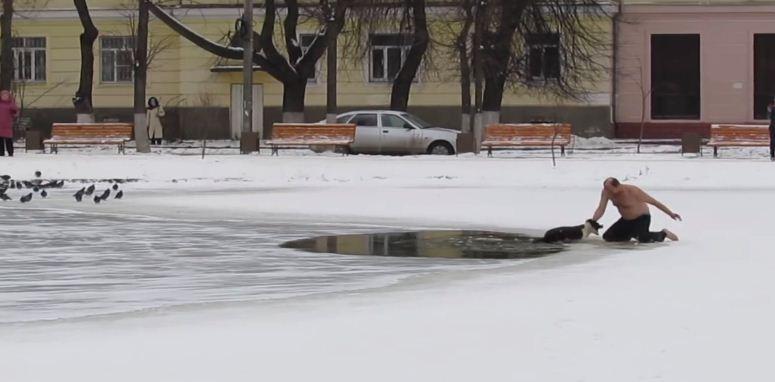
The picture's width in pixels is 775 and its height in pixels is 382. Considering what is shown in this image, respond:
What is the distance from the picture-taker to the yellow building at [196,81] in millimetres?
51031

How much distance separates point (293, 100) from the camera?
44062 mm

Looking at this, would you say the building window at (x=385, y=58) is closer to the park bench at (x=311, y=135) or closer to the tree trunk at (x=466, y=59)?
the tree trunk at (x=466, y=59)

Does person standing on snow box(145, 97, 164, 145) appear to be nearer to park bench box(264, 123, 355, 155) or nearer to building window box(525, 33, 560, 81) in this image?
building window box(525, 33, 560, 81)

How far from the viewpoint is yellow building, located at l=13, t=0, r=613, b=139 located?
51.0m

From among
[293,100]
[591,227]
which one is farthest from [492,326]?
[293,100]

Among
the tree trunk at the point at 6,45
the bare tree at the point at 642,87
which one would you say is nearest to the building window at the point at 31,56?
the tree trunk at the point at 6,45

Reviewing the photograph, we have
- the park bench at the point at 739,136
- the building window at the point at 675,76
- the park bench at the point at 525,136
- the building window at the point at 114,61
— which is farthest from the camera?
the building window at the point at 114,61

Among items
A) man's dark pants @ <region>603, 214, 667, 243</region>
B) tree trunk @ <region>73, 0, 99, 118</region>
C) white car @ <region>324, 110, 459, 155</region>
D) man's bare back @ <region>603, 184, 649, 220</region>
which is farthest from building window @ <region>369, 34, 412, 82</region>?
man's dark pants @ <region>603, 214, 667, 243</region>

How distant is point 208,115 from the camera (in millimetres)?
52969

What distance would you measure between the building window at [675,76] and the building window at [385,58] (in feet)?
27.3

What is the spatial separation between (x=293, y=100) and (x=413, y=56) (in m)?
3.55

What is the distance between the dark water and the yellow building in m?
30.1

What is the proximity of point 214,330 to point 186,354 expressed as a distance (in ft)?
3.37

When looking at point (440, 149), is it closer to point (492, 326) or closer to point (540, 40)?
point (540, 40)
